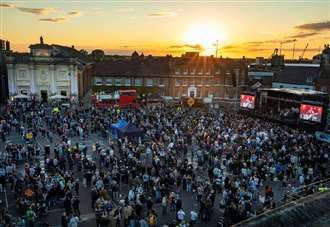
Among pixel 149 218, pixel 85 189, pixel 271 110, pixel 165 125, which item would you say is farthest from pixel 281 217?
pixel 271 110

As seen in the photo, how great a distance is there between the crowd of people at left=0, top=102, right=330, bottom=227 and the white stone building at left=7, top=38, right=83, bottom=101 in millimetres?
20516

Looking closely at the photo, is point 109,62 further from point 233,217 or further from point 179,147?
point 233,217

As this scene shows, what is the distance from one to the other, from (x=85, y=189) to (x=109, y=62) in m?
43.0

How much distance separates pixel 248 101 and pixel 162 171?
874 inches

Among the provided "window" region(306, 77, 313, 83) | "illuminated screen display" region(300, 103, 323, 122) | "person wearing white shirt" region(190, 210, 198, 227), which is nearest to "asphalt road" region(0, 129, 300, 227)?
"person wearing white shirt" region(190, 210, 198, 227)

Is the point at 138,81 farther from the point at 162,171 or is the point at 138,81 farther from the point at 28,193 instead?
the point at 28,193

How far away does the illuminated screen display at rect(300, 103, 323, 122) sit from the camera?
98.7ft

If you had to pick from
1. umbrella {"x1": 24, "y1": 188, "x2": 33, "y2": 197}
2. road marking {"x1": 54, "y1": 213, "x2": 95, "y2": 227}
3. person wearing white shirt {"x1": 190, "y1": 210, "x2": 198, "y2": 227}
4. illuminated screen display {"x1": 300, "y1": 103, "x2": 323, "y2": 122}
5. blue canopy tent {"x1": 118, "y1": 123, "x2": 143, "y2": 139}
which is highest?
illuminated screen display {"x1": 300, "y1": 103, "x2": 323, "y2": 122}

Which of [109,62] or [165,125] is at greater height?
[109,62]

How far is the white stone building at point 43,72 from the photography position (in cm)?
5181

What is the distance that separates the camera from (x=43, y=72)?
52781mm

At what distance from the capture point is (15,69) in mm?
51844

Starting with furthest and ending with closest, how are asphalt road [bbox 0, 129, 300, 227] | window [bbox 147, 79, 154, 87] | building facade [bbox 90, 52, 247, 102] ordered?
1. window [bbox 147, 79, 154, 87]
2. building facade [bbox 90, 52, 247, 102]
3. asphalt road [bbox 0, 129, 300, 227]

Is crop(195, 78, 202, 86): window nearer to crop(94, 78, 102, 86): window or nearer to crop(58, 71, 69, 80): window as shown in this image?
crop(94, 78, 102, 86): window
